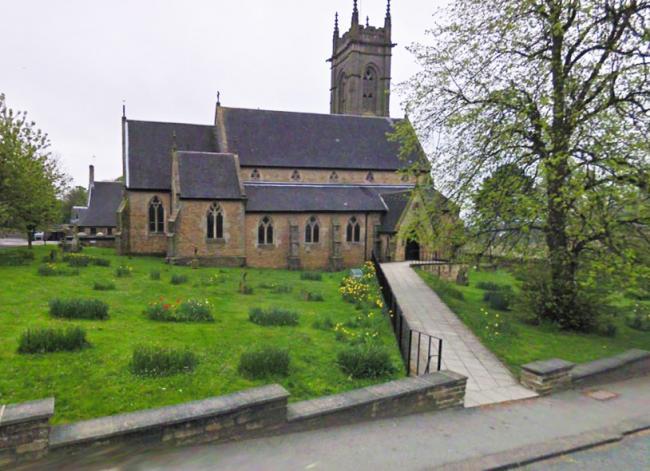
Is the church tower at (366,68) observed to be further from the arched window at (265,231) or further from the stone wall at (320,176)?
the arched window at (265,231)

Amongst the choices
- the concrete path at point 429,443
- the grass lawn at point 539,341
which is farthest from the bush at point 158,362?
the grass lawn at point 539,341

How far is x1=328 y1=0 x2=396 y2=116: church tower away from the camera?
1672 inches

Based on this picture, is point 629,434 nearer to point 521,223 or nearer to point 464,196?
→ point 521,223

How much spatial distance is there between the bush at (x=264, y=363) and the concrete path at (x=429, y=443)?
85.3 inches

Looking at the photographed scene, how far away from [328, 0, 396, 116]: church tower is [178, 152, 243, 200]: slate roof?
61.2ft

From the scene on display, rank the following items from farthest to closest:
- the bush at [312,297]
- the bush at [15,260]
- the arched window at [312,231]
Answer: the arched window at [312,231]
the bush at [15,260]
the bush at [312,297]

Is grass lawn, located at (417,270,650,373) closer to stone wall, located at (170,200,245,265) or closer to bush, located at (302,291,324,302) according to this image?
bush, located at (302,291,324,302)

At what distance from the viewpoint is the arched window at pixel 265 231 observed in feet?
91.8

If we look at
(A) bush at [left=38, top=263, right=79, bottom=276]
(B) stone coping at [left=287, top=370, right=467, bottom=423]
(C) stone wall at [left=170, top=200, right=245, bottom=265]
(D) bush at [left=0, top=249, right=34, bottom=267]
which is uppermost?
(C) stone wall at [left=170, top=200, right=245, bottom=265]

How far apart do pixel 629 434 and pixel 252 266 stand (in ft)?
76.3

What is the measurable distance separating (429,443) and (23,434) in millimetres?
4941

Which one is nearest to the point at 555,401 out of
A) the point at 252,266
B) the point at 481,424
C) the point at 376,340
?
the point at 481,424

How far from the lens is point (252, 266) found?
91.1 ft

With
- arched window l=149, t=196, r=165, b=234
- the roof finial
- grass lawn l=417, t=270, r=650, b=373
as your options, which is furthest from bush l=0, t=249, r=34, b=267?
the roof finial
